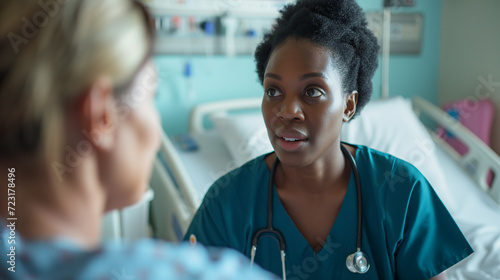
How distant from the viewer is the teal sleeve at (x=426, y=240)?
1.03 meters

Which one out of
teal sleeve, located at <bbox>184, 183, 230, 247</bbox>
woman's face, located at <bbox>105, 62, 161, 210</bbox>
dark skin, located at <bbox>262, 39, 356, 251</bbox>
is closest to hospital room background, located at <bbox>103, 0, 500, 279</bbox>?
teal sleeve, located at <bbox>184, 183, 230, 247</bbox>

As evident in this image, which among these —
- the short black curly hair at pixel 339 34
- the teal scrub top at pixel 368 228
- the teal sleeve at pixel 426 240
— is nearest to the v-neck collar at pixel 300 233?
the teal scrub top at pixel 368 228

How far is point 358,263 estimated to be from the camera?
102 cm

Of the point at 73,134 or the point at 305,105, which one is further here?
the point at 305,105

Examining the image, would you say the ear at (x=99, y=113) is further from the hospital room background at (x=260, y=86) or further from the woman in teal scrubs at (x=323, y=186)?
the hospital room background at (x=260, y=86)

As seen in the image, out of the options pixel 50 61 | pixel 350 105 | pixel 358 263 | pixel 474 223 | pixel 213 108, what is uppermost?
pixel 50 61

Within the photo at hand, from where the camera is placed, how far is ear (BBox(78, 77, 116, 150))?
0.44 meters

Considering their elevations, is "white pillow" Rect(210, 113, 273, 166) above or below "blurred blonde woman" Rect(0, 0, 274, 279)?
below

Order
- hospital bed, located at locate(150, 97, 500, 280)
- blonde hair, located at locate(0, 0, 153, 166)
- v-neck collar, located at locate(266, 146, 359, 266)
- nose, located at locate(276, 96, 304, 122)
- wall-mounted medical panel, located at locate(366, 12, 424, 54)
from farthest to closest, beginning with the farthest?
wall-mounted medical panel, located at locate(366, 12, 424, 54), hospital bed, located at locate(150, 97, 500, 280), v-neck collar, located at locate(266, 146, 359, 266), nose, located at locate(276, 96, 304, 122), blonde hair, located at locate(0, 0, 153, 166)

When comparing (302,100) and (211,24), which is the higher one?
(211,24)

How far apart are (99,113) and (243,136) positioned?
1.47 meters

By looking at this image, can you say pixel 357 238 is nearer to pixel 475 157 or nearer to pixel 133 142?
pixel 133 142

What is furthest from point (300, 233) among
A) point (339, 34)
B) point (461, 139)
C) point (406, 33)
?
point (406, 33)

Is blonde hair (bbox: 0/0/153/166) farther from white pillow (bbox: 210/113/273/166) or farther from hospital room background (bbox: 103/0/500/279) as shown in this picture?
white pillow (bbox: 210/113/273/166)
